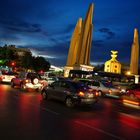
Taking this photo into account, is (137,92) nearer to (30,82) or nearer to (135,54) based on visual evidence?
(30,82)

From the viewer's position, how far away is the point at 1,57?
84.6 m

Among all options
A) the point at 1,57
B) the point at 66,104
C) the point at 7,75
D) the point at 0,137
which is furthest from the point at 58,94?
the point at 1,57

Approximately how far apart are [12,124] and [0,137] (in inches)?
69.4

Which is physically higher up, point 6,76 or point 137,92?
point 6,76

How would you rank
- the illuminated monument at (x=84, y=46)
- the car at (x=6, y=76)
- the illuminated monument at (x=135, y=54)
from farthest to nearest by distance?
the illuminated monument at (x=135, y=54)
the illuminated monument at (x=84, y=46)
the car at (x=6, y=76)

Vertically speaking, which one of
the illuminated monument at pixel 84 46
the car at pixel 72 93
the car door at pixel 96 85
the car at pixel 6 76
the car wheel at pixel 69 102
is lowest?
the car wheel at pixel 69 102

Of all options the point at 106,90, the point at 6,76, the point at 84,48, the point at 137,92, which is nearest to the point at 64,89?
the point at 137,92

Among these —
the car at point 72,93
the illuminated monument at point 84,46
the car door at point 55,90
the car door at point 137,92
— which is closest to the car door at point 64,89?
the car at point 72,93

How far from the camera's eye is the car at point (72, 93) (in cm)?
1537

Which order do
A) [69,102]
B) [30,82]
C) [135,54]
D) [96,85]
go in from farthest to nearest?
[135,54], [96,85], [30,82], [69,102]

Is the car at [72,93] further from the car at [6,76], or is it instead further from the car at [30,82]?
the car at [6,76]

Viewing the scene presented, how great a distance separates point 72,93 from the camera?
50.8 ft

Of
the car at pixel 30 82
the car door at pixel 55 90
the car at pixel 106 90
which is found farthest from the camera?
the car at pixel 106 90

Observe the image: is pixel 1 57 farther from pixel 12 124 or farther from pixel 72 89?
pixel 12 124
